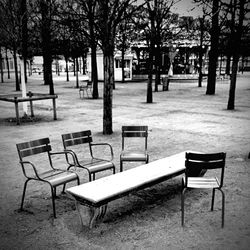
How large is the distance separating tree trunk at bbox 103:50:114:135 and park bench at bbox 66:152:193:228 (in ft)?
17.1

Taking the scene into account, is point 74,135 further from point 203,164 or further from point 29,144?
point 203,164

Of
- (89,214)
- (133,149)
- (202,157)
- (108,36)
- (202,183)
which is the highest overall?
(108,36)

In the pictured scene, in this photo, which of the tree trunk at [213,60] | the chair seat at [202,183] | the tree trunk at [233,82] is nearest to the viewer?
the chair seat at [202,183]

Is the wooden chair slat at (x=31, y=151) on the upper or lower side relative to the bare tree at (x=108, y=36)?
lower

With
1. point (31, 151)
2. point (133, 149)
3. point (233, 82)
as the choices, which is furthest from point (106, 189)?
point (233, 82)

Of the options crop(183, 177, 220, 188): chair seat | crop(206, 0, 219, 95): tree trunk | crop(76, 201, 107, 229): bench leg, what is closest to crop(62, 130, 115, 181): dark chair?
crop(76, 201, 107, 229): bench leg

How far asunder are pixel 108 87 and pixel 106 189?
6210 millimetres

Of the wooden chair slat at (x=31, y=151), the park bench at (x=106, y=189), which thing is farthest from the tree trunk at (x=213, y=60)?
the wooden chair slat at (x=31, y=151)

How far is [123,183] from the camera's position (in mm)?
4652

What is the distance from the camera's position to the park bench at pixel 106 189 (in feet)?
13.7

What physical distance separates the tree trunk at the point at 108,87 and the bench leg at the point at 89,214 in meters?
6.11

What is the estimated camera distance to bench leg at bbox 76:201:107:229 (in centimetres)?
432

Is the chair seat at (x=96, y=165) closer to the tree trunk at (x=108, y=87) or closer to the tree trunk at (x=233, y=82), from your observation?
the tree trunk at (x=108, y=87)

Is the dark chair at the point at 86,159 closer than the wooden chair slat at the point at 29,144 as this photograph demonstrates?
No
